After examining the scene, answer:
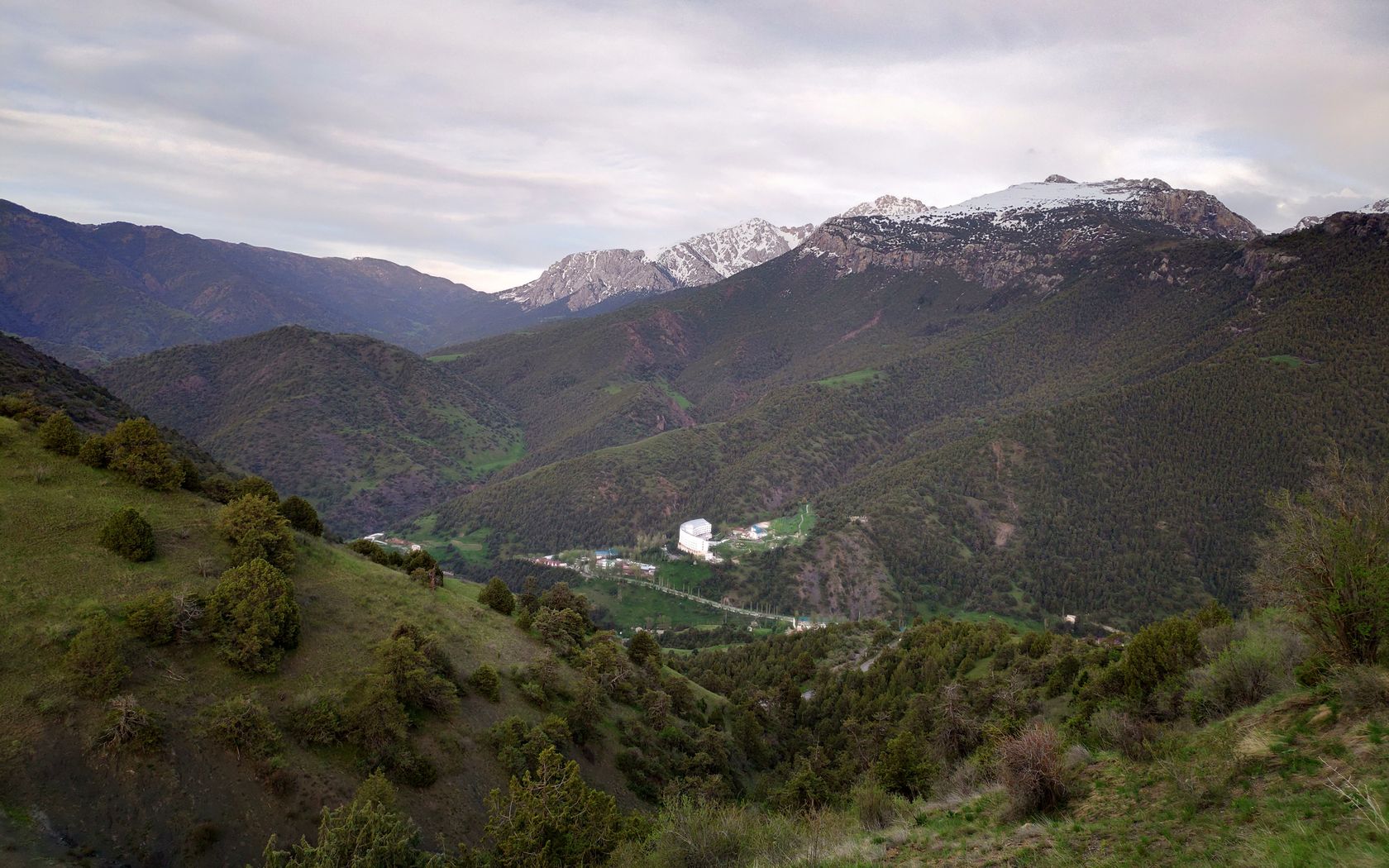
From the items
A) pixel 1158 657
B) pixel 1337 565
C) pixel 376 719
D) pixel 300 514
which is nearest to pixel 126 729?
pixel 376 719

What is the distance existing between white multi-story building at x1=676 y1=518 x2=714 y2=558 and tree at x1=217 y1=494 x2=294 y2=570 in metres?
120

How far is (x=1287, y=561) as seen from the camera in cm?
1788

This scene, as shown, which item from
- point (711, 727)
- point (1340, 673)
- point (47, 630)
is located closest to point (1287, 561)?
point (1340, 673)

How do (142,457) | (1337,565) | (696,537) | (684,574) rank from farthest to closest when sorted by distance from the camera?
1. (696,537)
2. (684,574)
3. (142,457)
4. (1337,565)

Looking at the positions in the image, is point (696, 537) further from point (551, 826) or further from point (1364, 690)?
point (1364, 690)

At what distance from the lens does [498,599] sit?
43688 mm

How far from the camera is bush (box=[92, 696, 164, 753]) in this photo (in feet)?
59.5

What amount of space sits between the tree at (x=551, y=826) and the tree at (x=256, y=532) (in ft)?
60.2

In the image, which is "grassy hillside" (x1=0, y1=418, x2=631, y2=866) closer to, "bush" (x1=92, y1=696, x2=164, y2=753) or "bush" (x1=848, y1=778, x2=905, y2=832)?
"bush" (x1=92, y1=696, x2=164, y2=753)

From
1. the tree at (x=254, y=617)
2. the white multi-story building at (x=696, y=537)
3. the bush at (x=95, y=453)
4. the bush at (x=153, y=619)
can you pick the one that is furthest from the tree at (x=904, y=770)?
the white multi-story building at (x=696, y=537)

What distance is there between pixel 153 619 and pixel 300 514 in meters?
16.8

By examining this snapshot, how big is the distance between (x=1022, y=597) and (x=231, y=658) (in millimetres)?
131733

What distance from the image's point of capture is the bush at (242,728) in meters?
20.1

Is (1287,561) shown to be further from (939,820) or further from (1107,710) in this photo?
(939,820)
